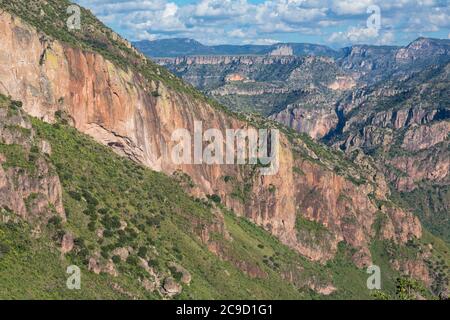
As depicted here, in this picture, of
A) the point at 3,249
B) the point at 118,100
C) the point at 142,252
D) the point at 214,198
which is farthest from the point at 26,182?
the point at 214,198

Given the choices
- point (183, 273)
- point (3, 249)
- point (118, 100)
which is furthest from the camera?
point (118, 100)

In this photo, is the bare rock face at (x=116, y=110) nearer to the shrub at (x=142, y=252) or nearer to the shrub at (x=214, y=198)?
the shrub at (x=214, y=198)

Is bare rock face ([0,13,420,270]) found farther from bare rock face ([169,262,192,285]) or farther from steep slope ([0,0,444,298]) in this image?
bare rock face ([169,262,192,285])

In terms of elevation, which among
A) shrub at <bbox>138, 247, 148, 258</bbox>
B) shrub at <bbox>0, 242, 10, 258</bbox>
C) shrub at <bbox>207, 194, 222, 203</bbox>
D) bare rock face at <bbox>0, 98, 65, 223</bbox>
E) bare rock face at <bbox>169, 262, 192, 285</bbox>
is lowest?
bare rock face at <bbox>169, 262, 192, 285</bbox>

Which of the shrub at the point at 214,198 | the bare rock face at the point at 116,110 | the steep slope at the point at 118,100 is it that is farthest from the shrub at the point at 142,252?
the shrub at the point at 214,198

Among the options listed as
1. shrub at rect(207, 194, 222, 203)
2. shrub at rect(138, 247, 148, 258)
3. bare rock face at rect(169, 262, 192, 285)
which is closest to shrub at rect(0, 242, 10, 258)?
shrub at rect(138, 247, 148, 258)

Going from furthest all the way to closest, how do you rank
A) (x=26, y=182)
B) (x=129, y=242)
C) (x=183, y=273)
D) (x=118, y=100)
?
(x=118, y=100) → (x=183, y=273) → (x=129, y=242) → (x=26, y=182)

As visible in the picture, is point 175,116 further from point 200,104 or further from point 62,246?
point 62,246

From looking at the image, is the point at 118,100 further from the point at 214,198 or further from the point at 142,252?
the point at 142,252

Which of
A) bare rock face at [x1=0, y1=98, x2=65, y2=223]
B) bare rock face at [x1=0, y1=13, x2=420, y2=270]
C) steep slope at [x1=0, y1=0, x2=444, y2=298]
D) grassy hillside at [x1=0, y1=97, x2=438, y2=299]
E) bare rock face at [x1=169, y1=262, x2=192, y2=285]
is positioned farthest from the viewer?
steep slope at [x1=0, y1=0, x2=444, y2=298]

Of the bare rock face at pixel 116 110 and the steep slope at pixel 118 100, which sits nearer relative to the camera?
the bare rock face at pixel 116 110

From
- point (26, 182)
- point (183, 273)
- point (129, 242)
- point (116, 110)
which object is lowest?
point (183, 273)

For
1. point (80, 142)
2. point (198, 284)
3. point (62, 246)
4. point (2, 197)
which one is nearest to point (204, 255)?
point (198, 284)
